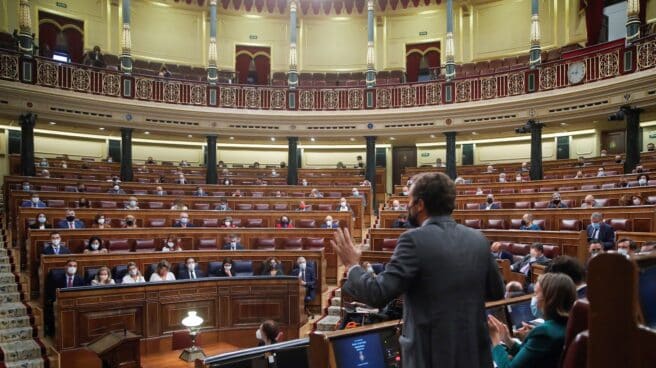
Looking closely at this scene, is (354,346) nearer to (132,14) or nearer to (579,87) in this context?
(579,87)

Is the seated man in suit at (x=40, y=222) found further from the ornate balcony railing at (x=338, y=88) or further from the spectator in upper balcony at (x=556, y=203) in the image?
the spectator in upper balcony at (x=556, y=203)

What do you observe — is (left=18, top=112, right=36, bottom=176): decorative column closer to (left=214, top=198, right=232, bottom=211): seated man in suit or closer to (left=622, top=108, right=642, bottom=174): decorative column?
(left=214, top=198, right=232, bottom=211): seated man in suit

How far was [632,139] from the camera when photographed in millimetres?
10758

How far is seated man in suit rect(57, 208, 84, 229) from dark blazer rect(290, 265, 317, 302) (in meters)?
3.77

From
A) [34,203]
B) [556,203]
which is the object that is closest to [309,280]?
[556,203]

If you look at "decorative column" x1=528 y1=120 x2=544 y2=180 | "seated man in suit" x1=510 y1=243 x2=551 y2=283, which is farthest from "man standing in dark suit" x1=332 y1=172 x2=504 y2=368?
"decorative column" x1=528 y1=120 x2=544 y2=180

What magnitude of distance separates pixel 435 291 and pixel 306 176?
1467 centimetres

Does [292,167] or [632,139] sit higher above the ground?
[632,139]

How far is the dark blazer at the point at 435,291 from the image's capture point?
1.47 metres

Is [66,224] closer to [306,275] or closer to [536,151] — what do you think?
[306,275]

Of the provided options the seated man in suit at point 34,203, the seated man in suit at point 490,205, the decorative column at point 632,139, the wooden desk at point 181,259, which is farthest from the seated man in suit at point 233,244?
the decorative column at point 632,139

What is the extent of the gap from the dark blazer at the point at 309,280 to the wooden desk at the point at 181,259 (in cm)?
13

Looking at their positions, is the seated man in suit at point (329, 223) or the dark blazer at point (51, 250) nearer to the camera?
the dark blazer at point (51, 250)

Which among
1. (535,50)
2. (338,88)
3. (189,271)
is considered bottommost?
(189,271)
